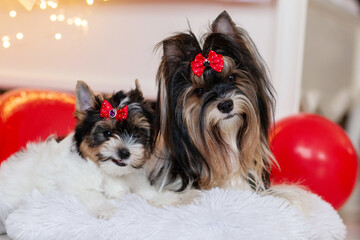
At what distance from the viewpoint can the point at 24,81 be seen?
304cm

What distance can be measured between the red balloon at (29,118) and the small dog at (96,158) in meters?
0.51

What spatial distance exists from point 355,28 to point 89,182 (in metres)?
4.59

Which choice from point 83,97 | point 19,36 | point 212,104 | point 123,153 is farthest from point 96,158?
point 19,36

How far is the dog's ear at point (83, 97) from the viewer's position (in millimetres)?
1849

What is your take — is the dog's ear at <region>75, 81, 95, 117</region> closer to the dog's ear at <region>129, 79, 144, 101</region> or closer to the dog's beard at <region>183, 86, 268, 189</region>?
the dog's ear at <region>129, 79, 144, 101</region>

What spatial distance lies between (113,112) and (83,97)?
167 millimetres

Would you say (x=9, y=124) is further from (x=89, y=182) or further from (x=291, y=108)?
(x=291, y=108)

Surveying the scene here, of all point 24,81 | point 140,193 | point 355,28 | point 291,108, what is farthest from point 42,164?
point 355,28

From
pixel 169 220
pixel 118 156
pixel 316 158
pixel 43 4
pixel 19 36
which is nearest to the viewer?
pixel 169 220

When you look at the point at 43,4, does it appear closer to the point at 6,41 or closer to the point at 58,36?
the point at 58,36

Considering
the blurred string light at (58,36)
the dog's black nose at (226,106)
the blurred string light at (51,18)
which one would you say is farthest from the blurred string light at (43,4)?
the dog's black nose at (226,106)

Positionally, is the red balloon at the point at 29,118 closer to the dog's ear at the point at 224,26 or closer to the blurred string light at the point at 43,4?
the blurred string light at the point at 43,4

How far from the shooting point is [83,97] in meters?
1.87

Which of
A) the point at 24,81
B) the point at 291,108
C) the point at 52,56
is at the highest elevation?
the point at 52,56
